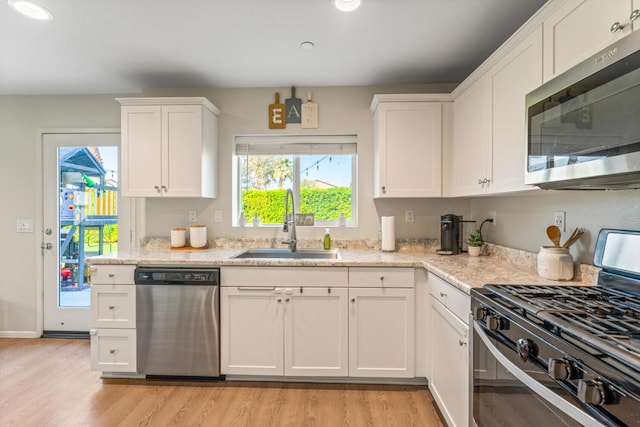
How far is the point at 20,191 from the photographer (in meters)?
3.18

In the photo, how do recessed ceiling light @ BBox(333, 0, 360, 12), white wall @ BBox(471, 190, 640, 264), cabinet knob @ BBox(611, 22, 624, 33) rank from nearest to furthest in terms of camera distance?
cabinet knob @ BBox(611, 22, 624, 33) < white wall @ BBox(471, 190, 640, 264) < recessed ceiling light @ BBox(333, 0, 360, 12)

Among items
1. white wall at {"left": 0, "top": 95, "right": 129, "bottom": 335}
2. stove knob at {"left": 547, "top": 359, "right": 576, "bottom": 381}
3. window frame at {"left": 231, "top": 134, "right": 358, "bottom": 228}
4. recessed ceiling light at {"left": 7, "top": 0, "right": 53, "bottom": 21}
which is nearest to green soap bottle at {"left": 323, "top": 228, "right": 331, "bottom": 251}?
window frame at {"left": 231, "top": 134, "right": 358, "bottom": 228}

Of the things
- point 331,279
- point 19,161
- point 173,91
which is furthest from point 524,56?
point 19,161

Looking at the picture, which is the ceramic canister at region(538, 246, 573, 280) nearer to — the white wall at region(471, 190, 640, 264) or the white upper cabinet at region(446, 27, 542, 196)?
the white wall at region(471, 190, 640, 264)

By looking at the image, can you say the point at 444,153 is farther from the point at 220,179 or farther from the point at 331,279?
the point at 220,179

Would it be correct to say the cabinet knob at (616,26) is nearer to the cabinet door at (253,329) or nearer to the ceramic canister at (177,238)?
the cabinet door at (253,329)

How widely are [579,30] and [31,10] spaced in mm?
2770

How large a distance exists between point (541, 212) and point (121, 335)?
2.93 metres

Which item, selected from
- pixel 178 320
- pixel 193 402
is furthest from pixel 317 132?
pixel 193 402

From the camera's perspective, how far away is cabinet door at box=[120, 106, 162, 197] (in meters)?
2.67

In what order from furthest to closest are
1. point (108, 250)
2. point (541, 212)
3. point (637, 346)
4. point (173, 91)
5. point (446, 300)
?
point (108, 250)
point (173, 91)
point (541, 212)
point (446, 300)
point (637, 346)

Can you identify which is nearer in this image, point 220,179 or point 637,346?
point 637,346

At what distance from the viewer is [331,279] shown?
2252 mm

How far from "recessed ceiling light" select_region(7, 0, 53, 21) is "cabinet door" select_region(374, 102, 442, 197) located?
7.32 ft
